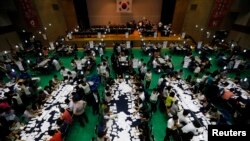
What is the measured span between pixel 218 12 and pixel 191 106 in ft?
39.5

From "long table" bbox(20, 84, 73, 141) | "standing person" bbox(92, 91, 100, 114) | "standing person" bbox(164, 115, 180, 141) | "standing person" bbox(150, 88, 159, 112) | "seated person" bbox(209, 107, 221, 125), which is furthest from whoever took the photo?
"standing person" bbox(92, 91, 100, 114)

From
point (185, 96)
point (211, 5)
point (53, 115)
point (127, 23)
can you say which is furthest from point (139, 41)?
point (53, 115)

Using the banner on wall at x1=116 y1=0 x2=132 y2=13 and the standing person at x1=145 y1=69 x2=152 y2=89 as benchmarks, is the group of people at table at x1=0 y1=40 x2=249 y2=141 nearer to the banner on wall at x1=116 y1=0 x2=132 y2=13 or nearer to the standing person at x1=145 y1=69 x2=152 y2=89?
the standing person at x1=145 y1=69 x2=152 y2=89

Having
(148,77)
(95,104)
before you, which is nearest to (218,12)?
A: (148,77)

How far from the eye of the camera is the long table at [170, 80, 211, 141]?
732cm

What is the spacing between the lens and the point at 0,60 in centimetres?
1380

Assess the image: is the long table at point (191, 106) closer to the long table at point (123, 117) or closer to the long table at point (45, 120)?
the long table at point (123, 117)

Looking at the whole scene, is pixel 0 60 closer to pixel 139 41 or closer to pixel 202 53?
pixel 139 41

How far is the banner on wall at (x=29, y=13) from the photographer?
15551 millimetres

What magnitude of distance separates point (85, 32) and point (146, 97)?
12.4m

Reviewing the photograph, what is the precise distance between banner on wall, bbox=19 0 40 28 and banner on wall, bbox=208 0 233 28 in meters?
17.7

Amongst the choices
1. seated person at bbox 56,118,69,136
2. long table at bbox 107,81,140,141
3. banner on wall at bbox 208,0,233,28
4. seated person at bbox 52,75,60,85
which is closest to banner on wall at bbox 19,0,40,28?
seated person at bbox 52,75,60,85

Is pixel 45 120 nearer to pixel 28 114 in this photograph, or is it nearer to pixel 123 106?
pixel 28 114

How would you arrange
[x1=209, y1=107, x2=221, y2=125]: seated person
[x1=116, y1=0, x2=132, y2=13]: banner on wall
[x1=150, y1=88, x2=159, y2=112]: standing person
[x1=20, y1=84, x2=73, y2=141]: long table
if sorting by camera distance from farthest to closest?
[x1=116, y1=0, x2=132, y2=13]: banner on wall
[x1=150, y1=88, x2=159, y2=112]: standing person
[x1=209, y1=107, x2=221, y2=125]: seated person
[x1=20, y1=84, x2=73, y2=141]: long table
